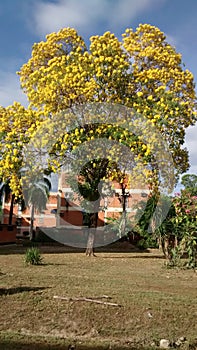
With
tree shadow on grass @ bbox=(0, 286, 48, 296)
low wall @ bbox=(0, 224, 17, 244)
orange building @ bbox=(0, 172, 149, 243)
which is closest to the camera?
tree shadow on grass @ bbox=(0, 286, 48, 296)

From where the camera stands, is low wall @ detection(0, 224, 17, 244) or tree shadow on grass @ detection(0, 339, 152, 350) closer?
tree shadow on grass @ detection(0, 339, 152, 350)

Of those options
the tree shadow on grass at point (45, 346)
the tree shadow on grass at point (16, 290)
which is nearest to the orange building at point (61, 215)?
the tree shadow on grass at point (16, 290)

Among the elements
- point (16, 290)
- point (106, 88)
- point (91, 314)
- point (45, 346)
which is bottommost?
point (45, 346)

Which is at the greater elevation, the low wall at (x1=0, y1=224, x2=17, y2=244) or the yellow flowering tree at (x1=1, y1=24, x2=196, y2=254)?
the yellow flowering tree at (x1=1, y1=24, x2=196, y2=254)

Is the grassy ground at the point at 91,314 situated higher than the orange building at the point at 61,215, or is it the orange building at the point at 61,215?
the orange building at the point at 61,215

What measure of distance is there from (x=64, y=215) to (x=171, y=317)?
34.9 meters

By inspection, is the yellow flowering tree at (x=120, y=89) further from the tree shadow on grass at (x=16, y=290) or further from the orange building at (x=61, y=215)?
the orange building at (x=61, y=215)

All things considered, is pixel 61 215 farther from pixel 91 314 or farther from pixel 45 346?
pixel 45 346

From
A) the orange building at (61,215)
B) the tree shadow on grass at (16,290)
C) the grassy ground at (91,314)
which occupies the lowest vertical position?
the grassy ground at (91,314)

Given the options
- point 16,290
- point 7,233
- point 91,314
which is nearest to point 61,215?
point 7,233

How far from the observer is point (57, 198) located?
4250cm

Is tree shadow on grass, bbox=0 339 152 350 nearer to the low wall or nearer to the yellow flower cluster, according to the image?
the yellow flower cluster

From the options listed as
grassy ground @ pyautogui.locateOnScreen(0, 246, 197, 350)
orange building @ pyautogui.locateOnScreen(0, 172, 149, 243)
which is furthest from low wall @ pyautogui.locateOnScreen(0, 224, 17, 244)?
grassy ground @ pyautogui.locateOnScreen(0, 246, 197, 350)

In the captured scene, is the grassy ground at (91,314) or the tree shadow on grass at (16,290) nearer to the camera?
the grassy ground at (91,314)
